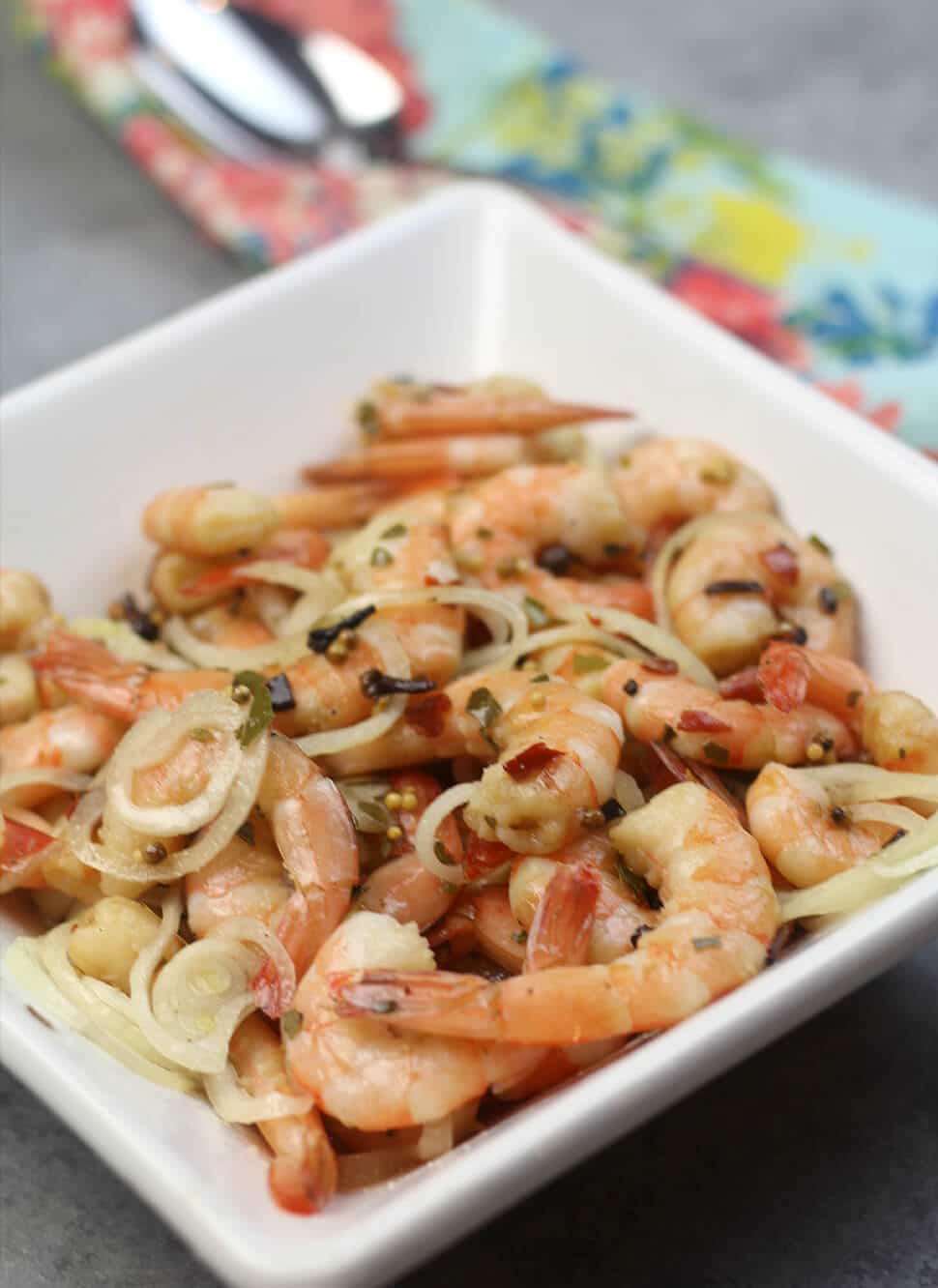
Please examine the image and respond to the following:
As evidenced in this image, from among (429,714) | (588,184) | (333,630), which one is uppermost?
(588,184)

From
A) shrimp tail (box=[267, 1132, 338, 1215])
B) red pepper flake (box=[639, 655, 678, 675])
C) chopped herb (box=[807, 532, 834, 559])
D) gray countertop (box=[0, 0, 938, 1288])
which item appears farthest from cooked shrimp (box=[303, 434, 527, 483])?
shrimp tail (box=[267, 1132, 338, 1215])

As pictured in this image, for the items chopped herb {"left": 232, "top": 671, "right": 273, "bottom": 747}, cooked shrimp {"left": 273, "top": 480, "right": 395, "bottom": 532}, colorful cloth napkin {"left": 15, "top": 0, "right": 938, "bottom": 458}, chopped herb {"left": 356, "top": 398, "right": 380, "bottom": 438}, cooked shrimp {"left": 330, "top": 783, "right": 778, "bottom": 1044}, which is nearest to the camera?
cooked shrimp {"left": 330, "top": 783, "right": 778, "bottom": 1044}

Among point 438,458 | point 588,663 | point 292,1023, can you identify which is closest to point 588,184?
point 438,458

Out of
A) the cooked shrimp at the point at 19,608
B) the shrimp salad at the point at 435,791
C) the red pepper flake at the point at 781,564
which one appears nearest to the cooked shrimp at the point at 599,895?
the shrimp salad at the point at 435,791

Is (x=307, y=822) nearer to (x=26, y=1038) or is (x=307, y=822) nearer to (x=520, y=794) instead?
(x=520, y=794)

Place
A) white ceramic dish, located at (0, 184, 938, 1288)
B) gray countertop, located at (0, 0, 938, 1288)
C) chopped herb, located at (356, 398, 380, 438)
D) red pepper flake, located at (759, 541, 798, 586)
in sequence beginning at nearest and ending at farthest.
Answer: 1. white ceramic dish, located at (0, 184, 938, 1288)
2. gray countertop, located at (0, 0, 938, 1288)
3. red pepper flake, located at (759, 541, 798, 586)
4. chopped herb, located at (356, 398, 380, 438)

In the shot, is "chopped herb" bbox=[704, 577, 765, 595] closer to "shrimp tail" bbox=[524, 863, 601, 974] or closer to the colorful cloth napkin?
"shrimp tail" bbox=[524, 863, 601, 974]

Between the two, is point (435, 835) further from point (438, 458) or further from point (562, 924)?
point (438, 458)
